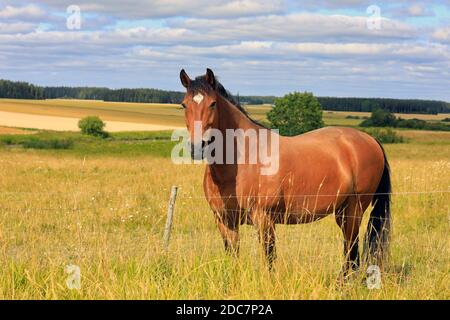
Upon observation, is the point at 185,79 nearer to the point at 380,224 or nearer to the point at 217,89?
the point at 217,89

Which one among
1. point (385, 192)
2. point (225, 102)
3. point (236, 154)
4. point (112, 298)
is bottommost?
point (112, 298)

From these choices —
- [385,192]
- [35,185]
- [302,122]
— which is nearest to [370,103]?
[302,122]

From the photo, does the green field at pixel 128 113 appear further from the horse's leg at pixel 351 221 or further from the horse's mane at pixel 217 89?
the horse's mane at pixel 217 89

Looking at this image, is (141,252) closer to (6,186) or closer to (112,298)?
(112,298)

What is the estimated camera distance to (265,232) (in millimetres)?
5758

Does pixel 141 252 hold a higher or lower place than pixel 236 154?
lower

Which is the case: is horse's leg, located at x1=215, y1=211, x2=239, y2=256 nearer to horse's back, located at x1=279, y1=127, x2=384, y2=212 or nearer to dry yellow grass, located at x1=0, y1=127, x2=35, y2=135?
horse's back, located at x1=279, y1=127, x2=384, y2=212

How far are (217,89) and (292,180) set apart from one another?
1376 millimetres

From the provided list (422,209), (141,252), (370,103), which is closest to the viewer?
(141,252)

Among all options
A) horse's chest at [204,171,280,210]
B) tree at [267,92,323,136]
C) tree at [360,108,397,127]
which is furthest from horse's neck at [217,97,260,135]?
tree at [360,108,397,127]

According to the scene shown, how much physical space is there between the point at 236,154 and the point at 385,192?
2664mm

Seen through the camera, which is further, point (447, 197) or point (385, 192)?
point (447, 197)

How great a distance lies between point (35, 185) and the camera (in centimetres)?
1797

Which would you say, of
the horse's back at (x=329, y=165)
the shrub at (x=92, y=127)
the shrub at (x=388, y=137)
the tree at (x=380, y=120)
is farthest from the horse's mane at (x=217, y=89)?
the tree at (x=380, y=120)
